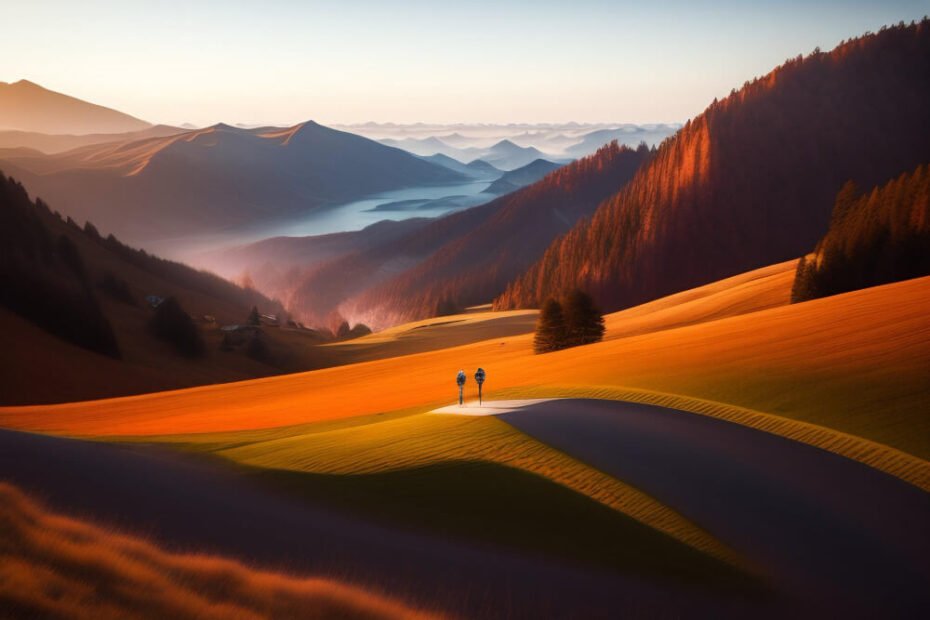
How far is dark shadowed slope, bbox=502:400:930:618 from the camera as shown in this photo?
14.9 meters

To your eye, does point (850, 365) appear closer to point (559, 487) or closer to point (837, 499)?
point (837, 499)

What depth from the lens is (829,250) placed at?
219 feet

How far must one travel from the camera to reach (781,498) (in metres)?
19.0

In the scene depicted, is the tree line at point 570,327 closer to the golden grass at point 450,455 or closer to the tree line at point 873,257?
the tree line at point 873,257

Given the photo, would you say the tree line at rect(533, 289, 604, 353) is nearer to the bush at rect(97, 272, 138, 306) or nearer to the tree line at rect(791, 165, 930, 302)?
the tree line at rect(791, 165, 930, 302)

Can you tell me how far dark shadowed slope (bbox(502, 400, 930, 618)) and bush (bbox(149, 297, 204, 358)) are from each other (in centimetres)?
9401

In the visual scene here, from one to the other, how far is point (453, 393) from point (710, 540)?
25.9 meters

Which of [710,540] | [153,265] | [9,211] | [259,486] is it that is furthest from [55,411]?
[153,265]

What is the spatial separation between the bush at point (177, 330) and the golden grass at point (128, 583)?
335 feet

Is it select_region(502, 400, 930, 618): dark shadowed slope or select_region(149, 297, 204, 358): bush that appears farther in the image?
select_region(149, 297, 204, 358): bush

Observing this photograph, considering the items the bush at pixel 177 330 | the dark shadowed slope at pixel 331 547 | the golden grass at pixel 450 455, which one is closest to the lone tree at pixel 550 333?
the golden grass at pixel 450 455

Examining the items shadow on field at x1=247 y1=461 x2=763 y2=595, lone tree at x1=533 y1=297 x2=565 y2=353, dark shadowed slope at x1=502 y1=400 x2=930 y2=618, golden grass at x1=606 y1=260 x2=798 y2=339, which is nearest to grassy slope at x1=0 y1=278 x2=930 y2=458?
dark shadowed slope at x1=502 y1=400 x2=930 y2=618

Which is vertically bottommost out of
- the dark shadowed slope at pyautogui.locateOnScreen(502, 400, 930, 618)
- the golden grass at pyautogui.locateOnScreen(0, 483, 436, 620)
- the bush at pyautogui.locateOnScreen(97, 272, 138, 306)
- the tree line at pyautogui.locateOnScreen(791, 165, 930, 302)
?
the bush at pyautogui.locateOnScreen(97, 272, 138, 306)

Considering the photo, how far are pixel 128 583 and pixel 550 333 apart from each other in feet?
185
